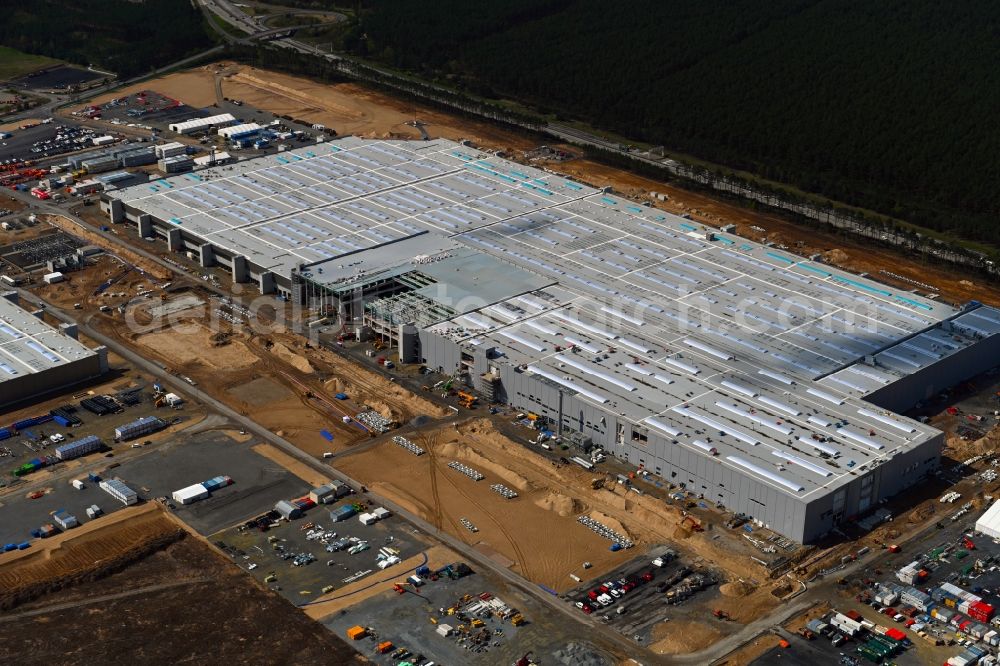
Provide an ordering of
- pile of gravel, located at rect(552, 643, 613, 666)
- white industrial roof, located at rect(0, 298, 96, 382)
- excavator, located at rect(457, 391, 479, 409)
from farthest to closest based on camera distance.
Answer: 1. white industrial roof, located at rect(0, 298, 96, 382)
2. excavator, located at rect(457, 391, 479, 409)
3. pile of gravel, located at rect(552, 643, 613, 666)

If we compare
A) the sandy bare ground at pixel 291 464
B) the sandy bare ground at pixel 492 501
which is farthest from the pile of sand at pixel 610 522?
the sandy bare ground at pixel 291 464

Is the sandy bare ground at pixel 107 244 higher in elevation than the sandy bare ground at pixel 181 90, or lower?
lower

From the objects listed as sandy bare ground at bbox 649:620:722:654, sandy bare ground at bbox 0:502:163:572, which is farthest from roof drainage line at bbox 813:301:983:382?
sandy bare ground at bbox 0:502:163:572

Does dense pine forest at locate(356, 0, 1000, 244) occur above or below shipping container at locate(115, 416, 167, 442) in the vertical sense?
above

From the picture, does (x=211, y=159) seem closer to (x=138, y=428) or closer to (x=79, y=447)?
(x=138, y=428)

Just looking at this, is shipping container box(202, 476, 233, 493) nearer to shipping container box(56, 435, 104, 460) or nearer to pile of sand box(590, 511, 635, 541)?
shipping container box(56, 435, 104, 460)

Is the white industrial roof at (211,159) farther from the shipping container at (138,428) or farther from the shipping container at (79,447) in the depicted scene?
the shipping container at (79,447)

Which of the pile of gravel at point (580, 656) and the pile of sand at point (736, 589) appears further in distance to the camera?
the pile of sand at point (736, 589)
